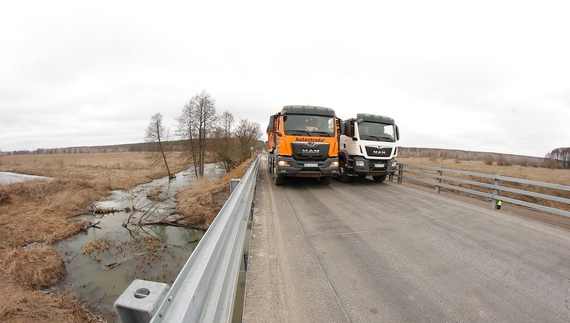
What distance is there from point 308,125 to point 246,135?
39.2 metres

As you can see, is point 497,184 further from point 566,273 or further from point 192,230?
point 192,230

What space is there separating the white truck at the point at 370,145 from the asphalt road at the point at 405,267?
4039 mm

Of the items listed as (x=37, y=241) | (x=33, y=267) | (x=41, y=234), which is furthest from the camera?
(x=41, y=234)

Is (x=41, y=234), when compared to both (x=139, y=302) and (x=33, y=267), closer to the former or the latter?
(x=33, y=267)

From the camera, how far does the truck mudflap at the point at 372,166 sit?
10016 millimetres

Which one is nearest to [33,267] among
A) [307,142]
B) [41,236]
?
[41,236]

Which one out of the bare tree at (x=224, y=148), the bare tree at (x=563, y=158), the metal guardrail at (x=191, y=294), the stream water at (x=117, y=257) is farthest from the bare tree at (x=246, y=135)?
the bare tree at (x=563, y=158)

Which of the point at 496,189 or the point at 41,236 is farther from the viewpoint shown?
the point at 41,236

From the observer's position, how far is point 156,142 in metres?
35.1

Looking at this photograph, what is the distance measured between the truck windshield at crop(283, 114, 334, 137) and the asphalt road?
3.74 metres

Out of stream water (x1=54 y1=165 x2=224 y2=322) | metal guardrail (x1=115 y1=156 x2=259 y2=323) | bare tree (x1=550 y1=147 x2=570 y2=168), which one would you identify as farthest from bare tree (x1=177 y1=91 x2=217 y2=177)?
bare tree (x1=550 y1=147 x2=570 y2=168)

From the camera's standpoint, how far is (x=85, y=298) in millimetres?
6297

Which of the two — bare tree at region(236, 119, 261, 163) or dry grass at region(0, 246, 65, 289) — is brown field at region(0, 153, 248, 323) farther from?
bare tree at region(236, 119, 261, 163)

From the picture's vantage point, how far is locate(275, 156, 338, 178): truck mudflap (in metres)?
8.91
